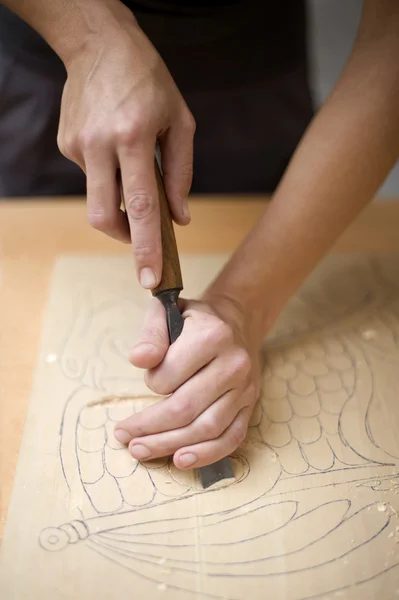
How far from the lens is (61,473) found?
2.52ft

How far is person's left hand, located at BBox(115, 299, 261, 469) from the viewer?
75 cm

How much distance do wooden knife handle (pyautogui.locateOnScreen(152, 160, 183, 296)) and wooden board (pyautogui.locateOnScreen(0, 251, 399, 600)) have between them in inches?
7.8

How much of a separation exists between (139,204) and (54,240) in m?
0.50

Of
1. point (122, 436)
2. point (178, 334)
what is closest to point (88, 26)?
point (178, 334)

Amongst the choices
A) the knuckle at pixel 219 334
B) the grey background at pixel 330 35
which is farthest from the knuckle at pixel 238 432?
the grey background at pixel 330 35

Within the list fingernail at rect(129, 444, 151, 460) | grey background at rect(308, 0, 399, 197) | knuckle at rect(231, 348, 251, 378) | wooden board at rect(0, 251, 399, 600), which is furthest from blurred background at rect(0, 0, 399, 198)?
grey background at rect(308, 0, 399, 197)

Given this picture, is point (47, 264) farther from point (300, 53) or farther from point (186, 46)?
point (300, 53)

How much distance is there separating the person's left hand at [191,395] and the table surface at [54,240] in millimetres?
244

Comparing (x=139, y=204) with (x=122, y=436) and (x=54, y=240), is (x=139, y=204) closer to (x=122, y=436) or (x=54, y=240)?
(x=122, y=436)

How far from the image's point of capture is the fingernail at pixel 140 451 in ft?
2.50

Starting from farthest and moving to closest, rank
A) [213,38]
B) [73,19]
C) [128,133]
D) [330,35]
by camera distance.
A: 1. [330,35]
2. [213,38]
3. [73,19]
4. [128,133]

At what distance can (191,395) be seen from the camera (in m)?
0.76

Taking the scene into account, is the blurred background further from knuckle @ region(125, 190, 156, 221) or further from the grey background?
the grey background

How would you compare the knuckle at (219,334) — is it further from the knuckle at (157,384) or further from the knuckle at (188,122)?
the knuckle at (188,122)
